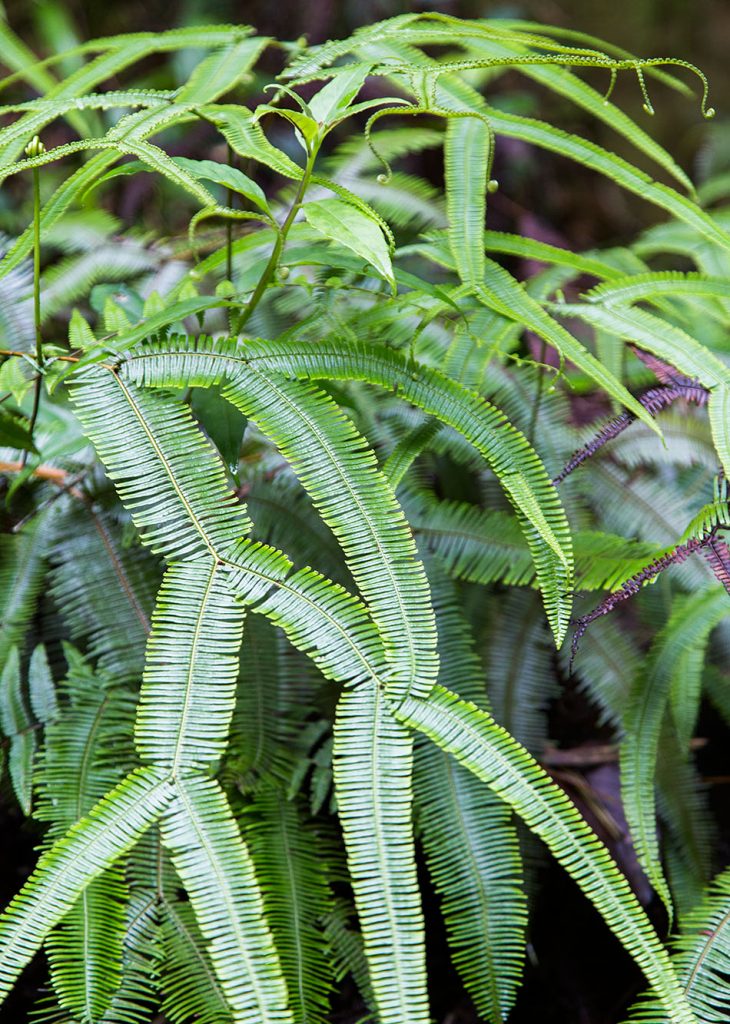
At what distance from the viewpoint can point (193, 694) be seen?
0.92 metres

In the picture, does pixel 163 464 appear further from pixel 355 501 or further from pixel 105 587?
pixel 105 587

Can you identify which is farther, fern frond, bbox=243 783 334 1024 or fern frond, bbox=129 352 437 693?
fern frond, bbox=243 783 334 1024

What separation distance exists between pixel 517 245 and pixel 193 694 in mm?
852

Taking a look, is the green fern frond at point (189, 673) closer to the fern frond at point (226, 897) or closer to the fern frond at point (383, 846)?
the fern frond at point (226, 897)

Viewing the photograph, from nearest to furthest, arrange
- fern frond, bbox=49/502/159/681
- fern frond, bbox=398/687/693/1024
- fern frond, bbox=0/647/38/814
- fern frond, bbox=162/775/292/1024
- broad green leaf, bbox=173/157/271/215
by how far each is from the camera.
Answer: fern frond, bbox=162/775/292/1024, fern frond, bbox=398/687/693/1024, broad green leaf, bbox=173/157/271/215, fern frond, bbox=0/647/38/814, fern frond, bbox=49/502/159/681

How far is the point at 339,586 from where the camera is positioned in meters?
0.97

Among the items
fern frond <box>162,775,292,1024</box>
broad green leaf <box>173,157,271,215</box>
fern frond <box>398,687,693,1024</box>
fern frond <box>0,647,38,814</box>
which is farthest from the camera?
fern frond <box>0,647,38,814</box>

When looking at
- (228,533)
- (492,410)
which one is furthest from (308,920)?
(492,410)

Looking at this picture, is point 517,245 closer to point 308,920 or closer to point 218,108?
point 218,108

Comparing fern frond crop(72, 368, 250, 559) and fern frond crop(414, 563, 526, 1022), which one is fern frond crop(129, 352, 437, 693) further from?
fern frond crop(414, 563, 526, 1022)

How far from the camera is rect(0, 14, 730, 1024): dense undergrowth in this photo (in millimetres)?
924

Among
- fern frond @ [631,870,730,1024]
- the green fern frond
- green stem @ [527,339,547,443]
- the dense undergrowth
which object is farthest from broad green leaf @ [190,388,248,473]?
fern frond @ [631,870,730,1024]

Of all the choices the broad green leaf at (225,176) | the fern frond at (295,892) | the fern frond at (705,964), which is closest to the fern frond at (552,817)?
the fern frond at (705,964)

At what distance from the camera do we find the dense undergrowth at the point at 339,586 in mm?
924
